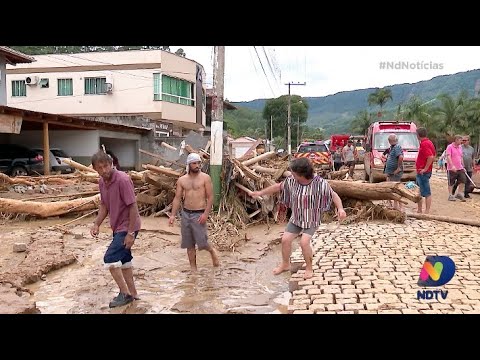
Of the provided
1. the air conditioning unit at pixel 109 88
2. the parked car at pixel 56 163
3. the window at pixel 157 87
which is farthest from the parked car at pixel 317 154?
the air conditioning unit at pixel 109 88

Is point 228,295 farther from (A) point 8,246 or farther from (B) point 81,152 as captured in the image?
(B) point 81,152

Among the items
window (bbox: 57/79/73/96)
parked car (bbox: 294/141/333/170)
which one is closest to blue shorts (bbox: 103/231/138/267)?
parked car (bbox: 294/141/333/170)

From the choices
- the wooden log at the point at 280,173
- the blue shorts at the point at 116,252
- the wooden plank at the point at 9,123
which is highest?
the wooden plank at the point at 9,123

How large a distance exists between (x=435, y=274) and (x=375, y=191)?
148 inches

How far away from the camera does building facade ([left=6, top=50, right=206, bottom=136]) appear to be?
30.3 meters

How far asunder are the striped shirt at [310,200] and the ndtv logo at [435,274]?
4.32 ft

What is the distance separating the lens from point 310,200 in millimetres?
5379

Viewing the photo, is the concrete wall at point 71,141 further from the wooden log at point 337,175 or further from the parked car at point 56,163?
the wooden log at point 337,175

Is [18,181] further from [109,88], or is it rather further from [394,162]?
[109,88]

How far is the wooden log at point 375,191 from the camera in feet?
28.9

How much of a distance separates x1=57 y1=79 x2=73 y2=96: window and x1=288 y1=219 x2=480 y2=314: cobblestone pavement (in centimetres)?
2721

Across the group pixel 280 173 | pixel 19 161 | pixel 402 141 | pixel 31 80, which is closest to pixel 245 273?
pixel 280 173

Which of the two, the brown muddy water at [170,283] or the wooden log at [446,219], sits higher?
the wooden log at [446,219]

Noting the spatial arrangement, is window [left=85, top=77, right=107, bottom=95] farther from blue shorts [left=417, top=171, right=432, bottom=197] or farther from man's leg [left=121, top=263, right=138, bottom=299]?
man's leg [left=121, top=263, right=138, bottom=299]
